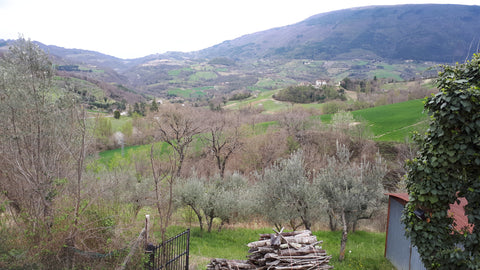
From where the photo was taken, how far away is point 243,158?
132ft

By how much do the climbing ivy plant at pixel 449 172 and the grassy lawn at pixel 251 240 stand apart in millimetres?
5982

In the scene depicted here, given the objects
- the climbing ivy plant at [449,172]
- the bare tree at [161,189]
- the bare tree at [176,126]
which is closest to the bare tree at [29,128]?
the bare tree at [161,189]

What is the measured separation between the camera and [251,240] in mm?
15906

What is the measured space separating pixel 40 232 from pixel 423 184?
35.0ft

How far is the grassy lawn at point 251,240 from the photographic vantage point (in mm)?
12102

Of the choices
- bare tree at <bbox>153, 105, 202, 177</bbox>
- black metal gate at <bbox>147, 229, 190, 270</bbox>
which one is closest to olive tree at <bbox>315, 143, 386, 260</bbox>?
black metal gate at <bbox>147, 229, 190, 270</bbox>

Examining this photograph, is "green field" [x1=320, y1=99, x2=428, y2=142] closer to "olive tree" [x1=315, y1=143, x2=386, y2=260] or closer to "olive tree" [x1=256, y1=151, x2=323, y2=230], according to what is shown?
"olive tree" [x1=315, y1=143, x2=386, y2=260]

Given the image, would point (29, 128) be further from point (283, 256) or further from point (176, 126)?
point (176, 126)

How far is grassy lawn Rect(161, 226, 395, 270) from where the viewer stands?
12.1 meters

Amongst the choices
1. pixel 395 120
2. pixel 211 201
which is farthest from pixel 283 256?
pixel 395 120

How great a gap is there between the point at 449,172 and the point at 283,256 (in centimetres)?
568

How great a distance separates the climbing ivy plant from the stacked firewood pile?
3.79m

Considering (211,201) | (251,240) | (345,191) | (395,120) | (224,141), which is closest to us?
(345,191)

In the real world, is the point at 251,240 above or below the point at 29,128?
below
